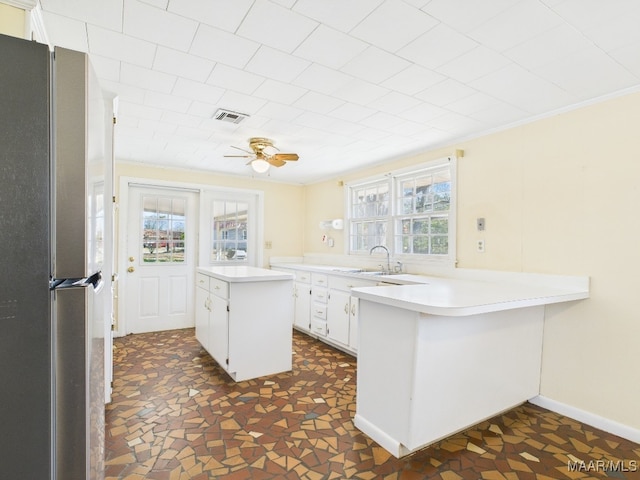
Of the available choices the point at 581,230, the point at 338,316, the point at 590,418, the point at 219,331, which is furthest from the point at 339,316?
the point at 581,230

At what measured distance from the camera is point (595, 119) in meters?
2.35

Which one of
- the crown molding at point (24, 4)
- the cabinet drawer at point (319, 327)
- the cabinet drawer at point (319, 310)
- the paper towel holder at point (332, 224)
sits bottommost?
the cabinet drawer at point (319, 327)

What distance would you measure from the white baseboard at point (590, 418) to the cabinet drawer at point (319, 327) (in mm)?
2060

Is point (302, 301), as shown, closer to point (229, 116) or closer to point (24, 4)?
point (229, 116)

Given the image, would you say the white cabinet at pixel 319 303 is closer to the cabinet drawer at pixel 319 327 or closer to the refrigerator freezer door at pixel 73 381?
the cabinet drawer at pixel 319 327

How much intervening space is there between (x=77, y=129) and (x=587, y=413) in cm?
325

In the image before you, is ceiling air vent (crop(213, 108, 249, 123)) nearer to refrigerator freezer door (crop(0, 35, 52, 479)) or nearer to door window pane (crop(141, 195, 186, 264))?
refrigerator freezer door (crop(0, 35, 52, 479))

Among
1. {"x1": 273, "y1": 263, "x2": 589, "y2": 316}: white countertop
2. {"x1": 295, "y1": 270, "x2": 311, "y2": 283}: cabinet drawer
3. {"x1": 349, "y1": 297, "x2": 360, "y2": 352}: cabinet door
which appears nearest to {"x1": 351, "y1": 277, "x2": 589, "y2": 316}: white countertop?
{"x1": 273, "y1": 263, "x2": 589, "y2": 316}: white countertop

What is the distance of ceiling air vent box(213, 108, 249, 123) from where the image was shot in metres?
2.70

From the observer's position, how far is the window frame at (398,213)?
3.32 metres

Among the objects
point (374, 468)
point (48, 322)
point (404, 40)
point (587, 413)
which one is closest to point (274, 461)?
point (374, 468)

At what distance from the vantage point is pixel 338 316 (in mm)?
3693

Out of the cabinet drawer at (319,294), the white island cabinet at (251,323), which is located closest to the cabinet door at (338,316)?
the cabinet drawer at (319,294)

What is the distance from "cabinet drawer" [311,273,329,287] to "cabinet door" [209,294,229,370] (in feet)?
4.19
